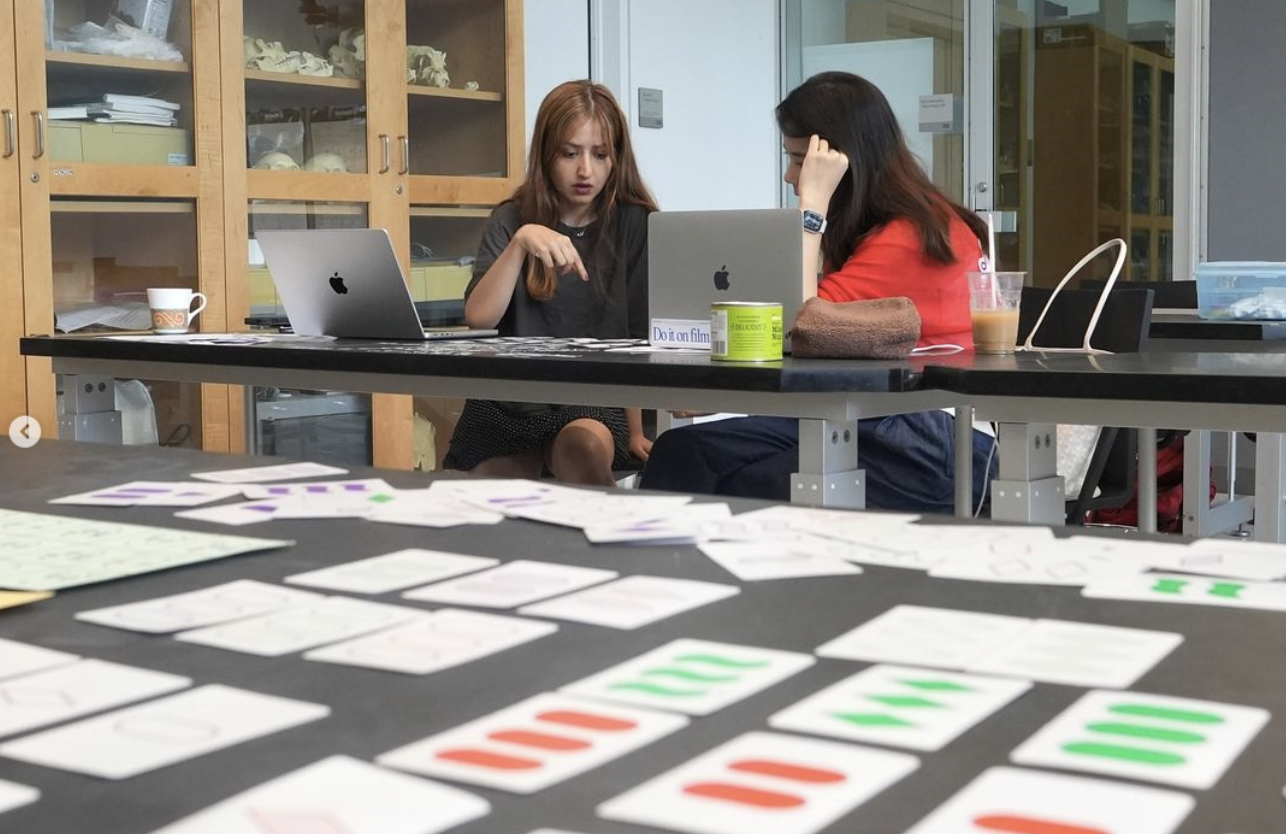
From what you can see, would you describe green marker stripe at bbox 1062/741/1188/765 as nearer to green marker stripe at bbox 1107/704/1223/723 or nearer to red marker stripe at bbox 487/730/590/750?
green marker stripe at bbox 1107/704/1223/723

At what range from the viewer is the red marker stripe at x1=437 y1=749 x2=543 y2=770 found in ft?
1.80

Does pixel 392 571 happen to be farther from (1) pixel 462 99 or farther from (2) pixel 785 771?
(1) pixel 462 99

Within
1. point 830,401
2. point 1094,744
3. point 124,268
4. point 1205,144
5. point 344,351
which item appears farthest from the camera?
point 1205,144

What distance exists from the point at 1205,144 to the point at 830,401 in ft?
12.8

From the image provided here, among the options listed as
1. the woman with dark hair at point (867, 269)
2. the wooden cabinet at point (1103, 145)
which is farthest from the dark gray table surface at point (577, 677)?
the wooden cabinet at point (1103, 145)

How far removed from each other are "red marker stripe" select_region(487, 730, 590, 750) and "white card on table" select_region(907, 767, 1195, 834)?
14 cm

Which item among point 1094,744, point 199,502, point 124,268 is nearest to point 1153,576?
point 1094,744

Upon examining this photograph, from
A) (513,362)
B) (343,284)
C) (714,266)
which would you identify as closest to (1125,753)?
(513,362)

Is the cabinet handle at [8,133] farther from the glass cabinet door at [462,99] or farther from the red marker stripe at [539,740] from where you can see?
the red marker stripe at [539,740]

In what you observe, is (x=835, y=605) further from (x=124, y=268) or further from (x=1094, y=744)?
(x=124, y=268)

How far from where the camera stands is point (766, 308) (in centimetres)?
207

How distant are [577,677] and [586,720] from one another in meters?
0.06

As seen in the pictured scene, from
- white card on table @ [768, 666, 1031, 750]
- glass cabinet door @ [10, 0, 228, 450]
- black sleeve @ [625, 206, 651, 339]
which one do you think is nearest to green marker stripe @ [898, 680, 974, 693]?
white card on table @ [768, 666, 1031, 750]

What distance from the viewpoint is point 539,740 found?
0.58 metres
